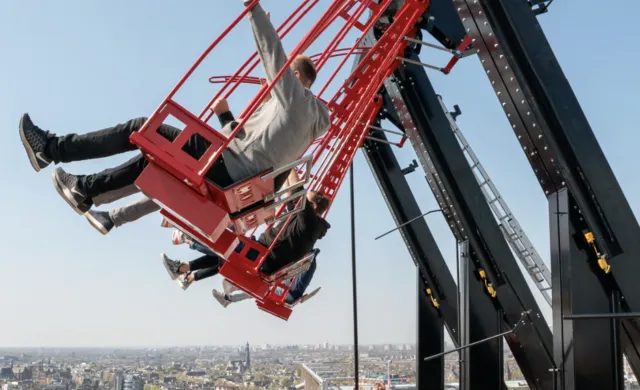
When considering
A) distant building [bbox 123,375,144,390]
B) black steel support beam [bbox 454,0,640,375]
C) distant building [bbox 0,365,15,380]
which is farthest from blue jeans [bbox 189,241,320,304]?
distant building [bbox 0,365,15,380]

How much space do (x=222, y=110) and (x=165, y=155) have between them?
1.60ft

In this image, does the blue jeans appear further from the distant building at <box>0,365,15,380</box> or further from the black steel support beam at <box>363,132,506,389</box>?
the distant building at <box>0,365,15,380</box>

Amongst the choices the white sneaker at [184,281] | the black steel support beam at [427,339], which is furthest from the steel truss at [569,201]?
the black steel support beam at [427,339]

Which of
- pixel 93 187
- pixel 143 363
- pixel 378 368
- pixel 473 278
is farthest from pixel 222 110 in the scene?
pixel 143 363

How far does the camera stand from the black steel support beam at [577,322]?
3049 millimetres

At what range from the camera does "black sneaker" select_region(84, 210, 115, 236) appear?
3.15 meters

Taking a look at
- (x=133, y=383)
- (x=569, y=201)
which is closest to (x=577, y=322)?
(x=569, y=201)

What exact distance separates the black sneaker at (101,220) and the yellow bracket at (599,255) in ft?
7.70

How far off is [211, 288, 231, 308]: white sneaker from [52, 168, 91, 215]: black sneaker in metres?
3.63

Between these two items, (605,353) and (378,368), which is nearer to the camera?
(605,353)

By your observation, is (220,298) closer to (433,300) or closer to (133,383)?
(433,300)

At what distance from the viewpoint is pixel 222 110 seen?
2738 millimetres

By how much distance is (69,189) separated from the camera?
280 centimetres

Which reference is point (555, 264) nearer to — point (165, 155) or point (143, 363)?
point (165, 155)
